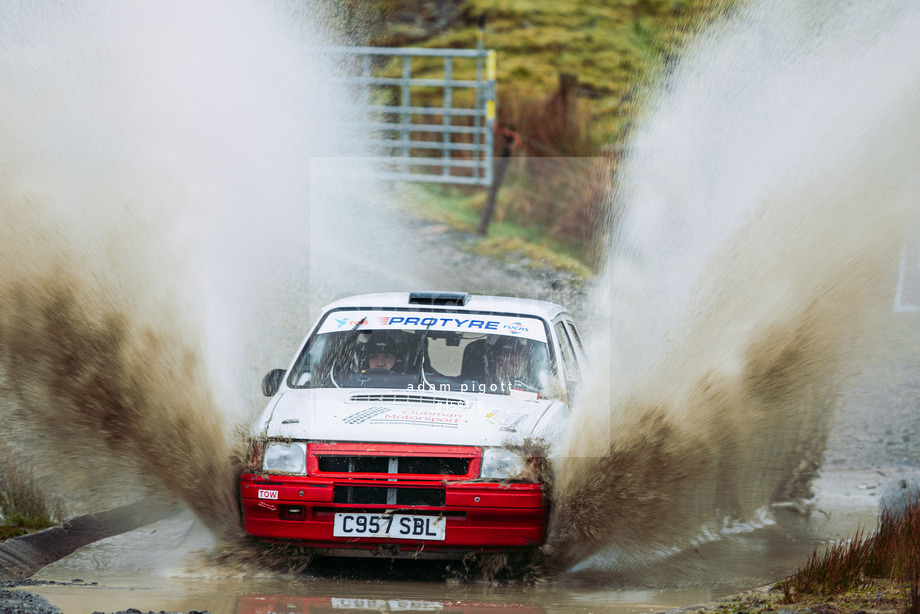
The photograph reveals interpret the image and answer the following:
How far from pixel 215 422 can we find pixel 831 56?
6.65 meters

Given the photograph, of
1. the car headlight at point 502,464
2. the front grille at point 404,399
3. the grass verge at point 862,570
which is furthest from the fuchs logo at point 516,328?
the grass verge at point 862,570

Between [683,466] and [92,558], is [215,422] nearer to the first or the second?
[92,558]

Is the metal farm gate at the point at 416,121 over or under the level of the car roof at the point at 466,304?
over

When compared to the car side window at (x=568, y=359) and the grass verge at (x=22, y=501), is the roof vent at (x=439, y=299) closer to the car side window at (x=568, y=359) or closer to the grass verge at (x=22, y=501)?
the car side window at (x=568, y=359)

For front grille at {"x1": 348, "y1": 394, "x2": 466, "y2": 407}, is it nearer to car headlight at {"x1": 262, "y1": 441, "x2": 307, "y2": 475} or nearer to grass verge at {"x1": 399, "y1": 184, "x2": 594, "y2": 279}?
car headlight at {"x1": 262, "y1": 441, "x2": 307, "y2": 475}

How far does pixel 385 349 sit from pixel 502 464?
1634 mm

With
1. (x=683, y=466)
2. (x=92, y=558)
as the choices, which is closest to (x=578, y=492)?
(x=683, y=466)

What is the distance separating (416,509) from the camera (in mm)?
5473

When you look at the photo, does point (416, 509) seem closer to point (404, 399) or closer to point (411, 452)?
point (411, 452)

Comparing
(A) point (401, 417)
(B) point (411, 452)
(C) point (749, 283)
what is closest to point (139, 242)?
(A) point (401, 417)

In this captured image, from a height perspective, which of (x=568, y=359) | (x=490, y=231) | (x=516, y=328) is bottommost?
(x=568, y=359)

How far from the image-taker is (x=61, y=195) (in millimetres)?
8820

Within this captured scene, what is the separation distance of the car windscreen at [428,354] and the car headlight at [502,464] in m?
0.94

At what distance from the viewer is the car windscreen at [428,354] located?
21.9 feet
